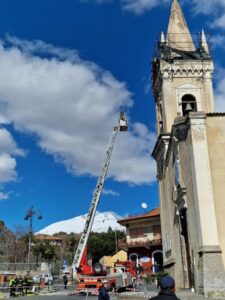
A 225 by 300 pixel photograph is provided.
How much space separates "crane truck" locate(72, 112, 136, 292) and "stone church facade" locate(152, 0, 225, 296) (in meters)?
4.04

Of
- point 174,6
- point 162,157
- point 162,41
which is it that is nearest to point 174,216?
point 162,157

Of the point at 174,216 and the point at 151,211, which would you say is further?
the point at 151,211

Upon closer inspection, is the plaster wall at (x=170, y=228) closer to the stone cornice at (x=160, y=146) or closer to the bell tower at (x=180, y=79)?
the stone cornice at (x=160, y=146)

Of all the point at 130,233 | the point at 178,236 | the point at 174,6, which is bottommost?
the point at 178,236

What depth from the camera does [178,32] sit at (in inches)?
1539

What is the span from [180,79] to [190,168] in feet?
49.4

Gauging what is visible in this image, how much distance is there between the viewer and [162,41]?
125 ft

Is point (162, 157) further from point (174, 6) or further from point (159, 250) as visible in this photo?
point (159, 250)

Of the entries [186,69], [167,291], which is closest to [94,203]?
[186,69]

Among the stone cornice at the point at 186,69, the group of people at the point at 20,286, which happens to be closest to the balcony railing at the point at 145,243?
the group of people at the point at 20,286

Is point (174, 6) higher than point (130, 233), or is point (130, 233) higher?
point (174, 6)

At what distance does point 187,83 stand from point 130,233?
28.3 metres

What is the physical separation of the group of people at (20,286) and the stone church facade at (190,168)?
35.1 feet

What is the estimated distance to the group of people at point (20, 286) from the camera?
27.8 metres
